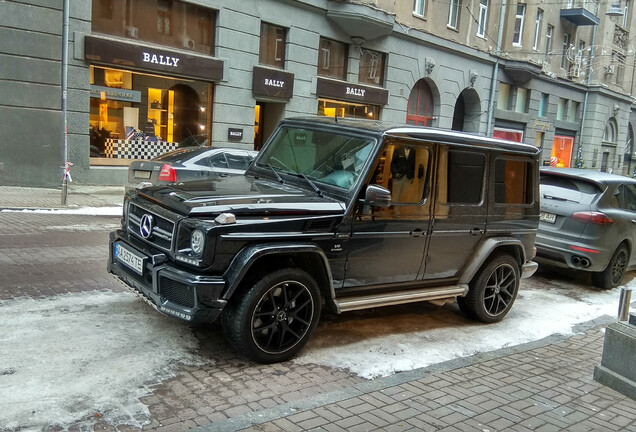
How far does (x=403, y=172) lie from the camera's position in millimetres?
5281

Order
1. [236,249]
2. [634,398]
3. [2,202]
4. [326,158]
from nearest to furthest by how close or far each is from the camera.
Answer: [236,249] < [634,398] < [326,158] < [2,202]

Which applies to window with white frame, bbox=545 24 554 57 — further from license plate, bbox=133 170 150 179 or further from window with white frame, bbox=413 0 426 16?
license plate, bbox=133 170 150 179

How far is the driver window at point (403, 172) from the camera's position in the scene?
511cm

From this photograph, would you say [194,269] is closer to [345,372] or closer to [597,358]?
[345,372]

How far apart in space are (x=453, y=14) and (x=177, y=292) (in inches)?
901

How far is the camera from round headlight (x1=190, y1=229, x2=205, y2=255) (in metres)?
4.14

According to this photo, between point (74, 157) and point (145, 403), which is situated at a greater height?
point (74, 157)

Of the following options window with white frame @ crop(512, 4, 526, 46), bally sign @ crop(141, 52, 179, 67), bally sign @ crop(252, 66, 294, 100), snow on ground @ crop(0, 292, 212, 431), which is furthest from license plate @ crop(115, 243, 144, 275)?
window with white frame @ crop(512, 4, 526, 46)

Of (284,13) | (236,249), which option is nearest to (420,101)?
(284,13)

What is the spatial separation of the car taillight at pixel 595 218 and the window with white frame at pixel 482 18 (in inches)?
757

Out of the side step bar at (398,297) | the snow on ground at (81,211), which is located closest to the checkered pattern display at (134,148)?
the snow on ground at (81,211)

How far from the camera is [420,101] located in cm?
2372

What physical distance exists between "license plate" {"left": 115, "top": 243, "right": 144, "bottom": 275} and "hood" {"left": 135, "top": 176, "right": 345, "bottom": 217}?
473 millimetres

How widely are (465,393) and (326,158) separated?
7.81ft
